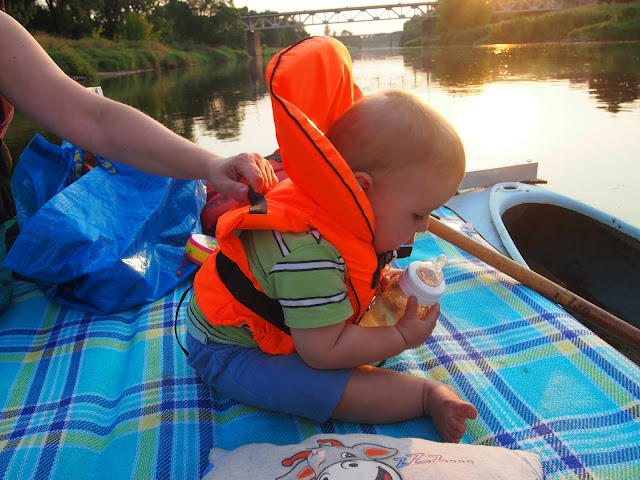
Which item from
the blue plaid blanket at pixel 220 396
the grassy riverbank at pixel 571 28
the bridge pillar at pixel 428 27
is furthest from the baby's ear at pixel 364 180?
the bridge pillar at pixel 428 27

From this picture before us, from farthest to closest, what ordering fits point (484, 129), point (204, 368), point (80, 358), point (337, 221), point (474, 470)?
point (484, 129)
point (80, 358)
point (204, 368)
point (337, 221)
point (474, 470)

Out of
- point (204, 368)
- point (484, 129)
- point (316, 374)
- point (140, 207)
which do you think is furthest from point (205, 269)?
point (484, 129)

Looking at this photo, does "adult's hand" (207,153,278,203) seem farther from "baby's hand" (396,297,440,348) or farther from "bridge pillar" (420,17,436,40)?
"bridge pillar" (420,17,436,40)

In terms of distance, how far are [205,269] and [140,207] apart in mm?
896

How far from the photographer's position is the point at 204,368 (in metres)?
1.24

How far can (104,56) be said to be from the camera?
19703 mm

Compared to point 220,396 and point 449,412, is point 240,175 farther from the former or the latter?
point 449,412

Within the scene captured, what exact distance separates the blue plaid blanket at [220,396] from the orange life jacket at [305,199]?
1.02 ft

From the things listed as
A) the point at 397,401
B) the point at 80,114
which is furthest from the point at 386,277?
the point at 80,114

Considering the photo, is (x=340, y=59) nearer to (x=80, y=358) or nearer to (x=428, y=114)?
(x=428, y=114)

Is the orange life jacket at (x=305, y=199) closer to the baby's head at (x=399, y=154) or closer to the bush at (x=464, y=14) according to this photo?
the baby's head at (x=399, y=154)

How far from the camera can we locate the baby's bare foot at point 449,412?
1.10m

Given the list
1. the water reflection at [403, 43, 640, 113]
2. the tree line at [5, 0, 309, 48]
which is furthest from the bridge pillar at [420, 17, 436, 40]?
the water reflection at [403, 43, 640, 113]

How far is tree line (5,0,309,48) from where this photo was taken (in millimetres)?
24219
